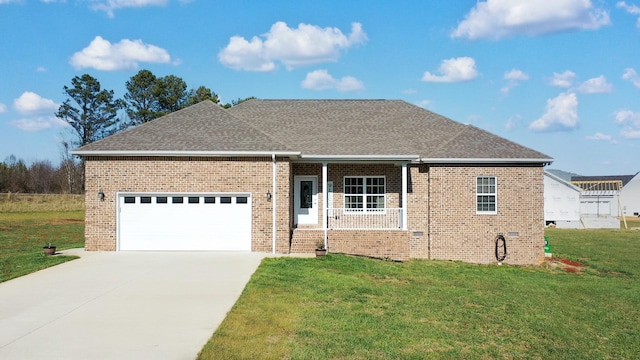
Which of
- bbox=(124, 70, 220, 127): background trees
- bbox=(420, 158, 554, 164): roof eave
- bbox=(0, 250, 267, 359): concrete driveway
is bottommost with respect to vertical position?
bbox=(0, 250, 267, 359): concrete driveway

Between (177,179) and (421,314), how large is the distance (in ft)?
36.4

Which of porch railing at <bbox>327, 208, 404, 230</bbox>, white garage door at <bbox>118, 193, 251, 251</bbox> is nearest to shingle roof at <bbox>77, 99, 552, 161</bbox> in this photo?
white garage door at <bbox>118, 193, 251, 251</bbox>

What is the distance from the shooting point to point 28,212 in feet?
170

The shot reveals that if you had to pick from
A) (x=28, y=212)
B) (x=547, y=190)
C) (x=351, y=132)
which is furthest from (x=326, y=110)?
(x=28, y=212)

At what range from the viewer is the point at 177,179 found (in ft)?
64.5

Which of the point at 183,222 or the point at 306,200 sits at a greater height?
the point at 306,200

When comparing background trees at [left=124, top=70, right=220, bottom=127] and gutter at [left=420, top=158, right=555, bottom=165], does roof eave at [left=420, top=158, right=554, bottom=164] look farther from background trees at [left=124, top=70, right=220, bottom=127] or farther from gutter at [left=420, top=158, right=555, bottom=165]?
background trees at [left=124, top=70, right=220, bottom=127]

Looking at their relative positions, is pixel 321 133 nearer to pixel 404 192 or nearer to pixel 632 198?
pixel 404 192

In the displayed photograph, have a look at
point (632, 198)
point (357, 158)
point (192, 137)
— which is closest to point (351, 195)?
point (357, 158)

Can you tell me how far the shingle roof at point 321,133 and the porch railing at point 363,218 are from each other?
2.27 meters

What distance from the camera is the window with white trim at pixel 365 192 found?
861 inches

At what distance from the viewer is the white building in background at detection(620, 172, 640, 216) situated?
73562 mm

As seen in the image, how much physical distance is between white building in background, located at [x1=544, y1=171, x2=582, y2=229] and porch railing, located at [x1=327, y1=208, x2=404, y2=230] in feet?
98.9

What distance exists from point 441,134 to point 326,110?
555cm
